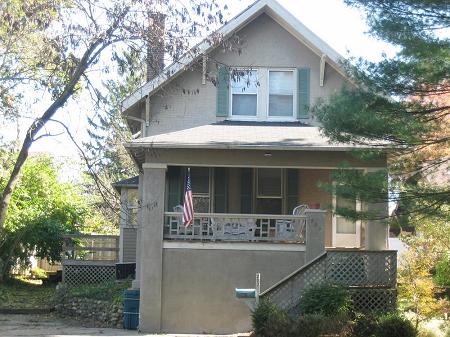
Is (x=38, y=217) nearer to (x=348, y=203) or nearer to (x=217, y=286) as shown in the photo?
(x=217, y=286)

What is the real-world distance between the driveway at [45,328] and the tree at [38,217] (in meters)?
6.58

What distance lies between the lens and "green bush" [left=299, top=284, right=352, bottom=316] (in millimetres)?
14023

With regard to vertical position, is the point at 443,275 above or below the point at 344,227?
below

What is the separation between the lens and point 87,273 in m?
23.8

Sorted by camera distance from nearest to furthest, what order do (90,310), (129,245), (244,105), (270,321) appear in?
(270,321)
(244,105)
(90,310)
(129,245)

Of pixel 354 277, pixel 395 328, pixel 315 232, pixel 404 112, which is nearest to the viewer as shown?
pixel 404 112

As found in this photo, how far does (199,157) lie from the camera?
16.5 meters

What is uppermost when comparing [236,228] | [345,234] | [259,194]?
[259,194]

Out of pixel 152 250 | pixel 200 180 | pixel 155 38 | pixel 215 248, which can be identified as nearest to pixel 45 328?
pixel 152 250

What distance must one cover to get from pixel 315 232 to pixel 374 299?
6.48ft

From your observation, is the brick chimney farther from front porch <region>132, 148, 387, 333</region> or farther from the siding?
the siding

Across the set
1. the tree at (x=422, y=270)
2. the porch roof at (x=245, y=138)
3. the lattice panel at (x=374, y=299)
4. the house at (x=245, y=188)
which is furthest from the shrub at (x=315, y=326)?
the porch roof at (x=245, y=138)

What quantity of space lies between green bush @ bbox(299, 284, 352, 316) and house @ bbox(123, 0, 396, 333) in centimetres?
47

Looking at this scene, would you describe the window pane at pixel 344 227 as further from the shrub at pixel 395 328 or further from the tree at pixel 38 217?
the tree at pixel 38 217
